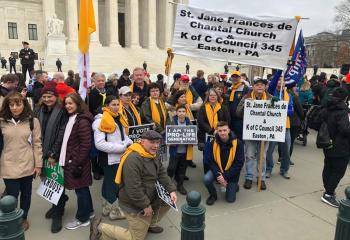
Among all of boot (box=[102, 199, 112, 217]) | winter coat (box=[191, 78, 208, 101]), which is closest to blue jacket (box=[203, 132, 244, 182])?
boot (box=[102, 199, 112, 217])

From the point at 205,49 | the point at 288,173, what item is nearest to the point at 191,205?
the point at 205,49

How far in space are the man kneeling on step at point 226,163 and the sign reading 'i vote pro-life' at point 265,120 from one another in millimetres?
597

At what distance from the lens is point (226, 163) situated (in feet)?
17.2

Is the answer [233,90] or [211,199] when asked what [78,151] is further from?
[233,90]

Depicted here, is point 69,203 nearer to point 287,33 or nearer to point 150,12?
point 287,33

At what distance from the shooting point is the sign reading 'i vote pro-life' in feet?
18.3

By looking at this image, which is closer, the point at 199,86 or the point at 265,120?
the point at 265,120

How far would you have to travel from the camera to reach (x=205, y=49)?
587 cm

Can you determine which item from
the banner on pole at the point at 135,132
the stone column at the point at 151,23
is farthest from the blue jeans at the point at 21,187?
the stone column at the point at 151,23

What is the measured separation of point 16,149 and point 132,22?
146 feet

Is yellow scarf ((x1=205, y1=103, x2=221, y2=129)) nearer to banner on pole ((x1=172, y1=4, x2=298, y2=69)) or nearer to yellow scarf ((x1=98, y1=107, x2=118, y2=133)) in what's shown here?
banner on pole ((x1=172, y1=4, x2=298, y2=69))

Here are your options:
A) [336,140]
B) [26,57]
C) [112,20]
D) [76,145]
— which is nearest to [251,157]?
[336,140]

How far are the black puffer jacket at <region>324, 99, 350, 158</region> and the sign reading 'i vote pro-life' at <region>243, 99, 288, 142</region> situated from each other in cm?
77

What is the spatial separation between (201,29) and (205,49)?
37 centimetres
